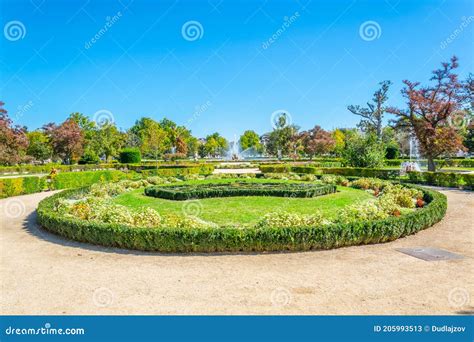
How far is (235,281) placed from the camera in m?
6.25

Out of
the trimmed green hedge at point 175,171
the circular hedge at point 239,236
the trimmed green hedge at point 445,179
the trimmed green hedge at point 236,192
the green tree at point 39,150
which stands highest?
the green tree at point 39,150

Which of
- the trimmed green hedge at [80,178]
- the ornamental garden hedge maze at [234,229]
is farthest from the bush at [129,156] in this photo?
the ornamental garden hedge maze at [234,229]

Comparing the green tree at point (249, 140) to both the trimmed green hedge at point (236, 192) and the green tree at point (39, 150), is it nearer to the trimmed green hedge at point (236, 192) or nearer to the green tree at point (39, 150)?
the green tree at point (39, 150)

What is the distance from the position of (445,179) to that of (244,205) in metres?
13.6

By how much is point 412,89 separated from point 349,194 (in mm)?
12395

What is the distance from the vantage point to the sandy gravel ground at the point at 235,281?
5.26 metres

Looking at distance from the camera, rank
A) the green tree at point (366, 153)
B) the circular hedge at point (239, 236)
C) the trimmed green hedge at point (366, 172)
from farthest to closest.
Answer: the green tree at point (366, 153) < the trimmed green hedge at point (366, 172) < the circular hedge at point (239, 236)

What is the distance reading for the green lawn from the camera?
455 inches

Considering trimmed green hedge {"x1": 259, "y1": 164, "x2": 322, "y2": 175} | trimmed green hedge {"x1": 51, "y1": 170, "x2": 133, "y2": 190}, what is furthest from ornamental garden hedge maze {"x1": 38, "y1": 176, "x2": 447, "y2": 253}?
trimmed green hedge {"x1": 259, "y1": 164, "x2": 322, "y2": 175}

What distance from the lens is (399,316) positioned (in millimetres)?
4914

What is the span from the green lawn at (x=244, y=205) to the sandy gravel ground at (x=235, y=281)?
338 cm

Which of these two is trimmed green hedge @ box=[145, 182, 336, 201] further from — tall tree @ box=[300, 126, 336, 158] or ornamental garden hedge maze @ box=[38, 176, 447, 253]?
tall tree @ box=[300, 126, 336, 158]

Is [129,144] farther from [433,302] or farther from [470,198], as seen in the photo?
[433,302]

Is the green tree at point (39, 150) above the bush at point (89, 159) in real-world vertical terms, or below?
above
